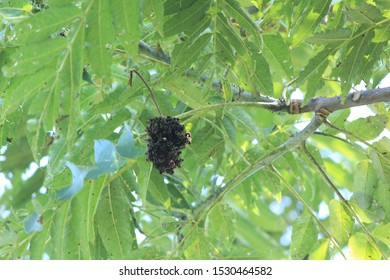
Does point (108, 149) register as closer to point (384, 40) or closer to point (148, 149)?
point (148, 149)

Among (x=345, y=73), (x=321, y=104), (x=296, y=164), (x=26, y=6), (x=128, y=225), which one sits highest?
(x=26, y=6)

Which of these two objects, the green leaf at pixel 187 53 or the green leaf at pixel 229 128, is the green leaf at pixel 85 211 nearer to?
the green leaf at pixel 187 53

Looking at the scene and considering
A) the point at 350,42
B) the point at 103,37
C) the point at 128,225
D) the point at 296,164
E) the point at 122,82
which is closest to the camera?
the point at 103,37

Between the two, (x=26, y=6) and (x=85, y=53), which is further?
(x=26, y=6)

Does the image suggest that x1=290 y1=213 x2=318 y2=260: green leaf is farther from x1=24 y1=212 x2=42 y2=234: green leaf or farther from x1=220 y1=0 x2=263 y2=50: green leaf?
x1=24 y1=212 x2=42 y2=234: green leaf

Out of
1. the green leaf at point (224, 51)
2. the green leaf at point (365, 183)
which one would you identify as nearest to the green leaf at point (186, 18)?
the green leaf at point (224, 51)

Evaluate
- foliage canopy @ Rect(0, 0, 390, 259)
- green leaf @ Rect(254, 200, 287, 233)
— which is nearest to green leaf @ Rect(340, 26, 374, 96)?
foliage canopy @ Rect(0, 0, 390, 259)

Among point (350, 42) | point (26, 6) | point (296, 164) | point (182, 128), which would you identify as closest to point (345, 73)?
point (350, 42)
